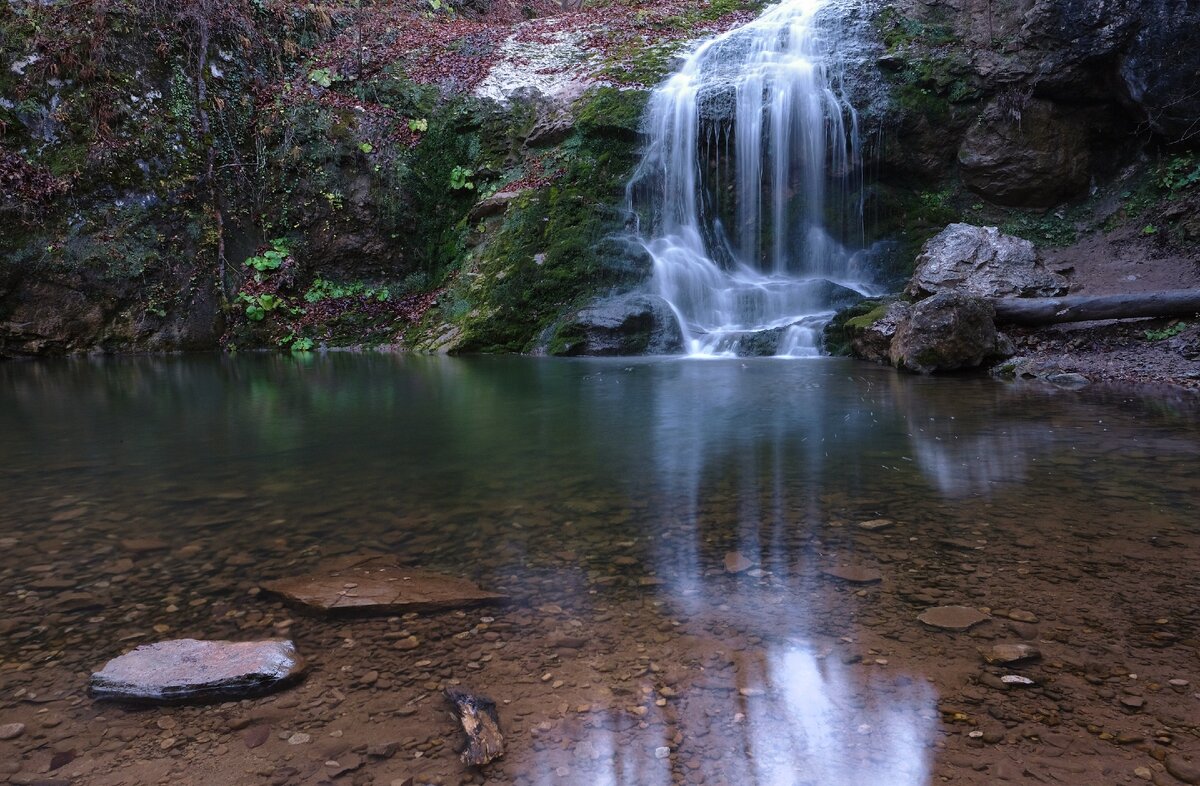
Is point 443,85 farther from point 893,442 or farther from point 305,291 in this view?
point 893,442

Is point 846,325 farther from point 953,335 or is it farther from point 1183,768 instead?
point 1183,768

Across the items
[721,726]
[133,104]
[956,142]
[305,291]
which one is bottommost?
[721,726]

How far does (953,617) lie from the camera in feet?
6.47

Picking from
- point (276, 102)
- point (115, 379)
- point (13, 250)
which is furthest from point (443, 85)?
point (115, 379)

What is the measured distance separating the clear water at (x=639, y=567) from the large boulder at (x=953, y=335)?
2.38m

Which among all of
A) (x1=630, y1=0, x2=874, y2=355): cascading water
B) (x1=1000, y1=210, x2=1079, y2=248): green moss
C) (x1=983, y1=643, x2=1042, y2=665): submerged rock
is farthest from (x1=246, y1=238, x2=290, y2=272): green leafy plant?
(x1=983, y1=643, x2=1042, y2=665): submerged rock

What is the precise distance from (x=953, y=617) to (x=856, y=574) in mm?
356

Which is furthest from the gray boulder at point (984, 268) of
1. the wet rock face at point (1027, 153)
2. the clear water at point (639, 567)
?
the clear water at point (639, 567)

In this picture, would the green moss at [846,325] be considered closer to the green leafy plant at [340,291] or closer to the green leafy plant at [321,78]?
the green leafy plant at [340,291]

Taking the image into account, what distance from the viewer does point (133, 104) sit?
1279 cm

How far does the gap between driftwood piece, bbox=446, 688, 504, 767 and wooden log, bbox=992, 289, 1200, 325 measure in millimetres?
8385

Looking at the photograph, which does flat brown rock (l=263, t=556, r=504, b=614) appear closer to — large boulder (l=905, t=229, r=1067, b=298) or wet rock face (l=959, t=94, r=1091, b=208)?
large boulder (l=905, t=229, r=1067, b=298)

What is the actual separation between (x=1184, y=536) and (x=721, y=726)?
2.13m

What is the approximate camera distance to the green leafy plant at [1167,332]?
738 centimetres
